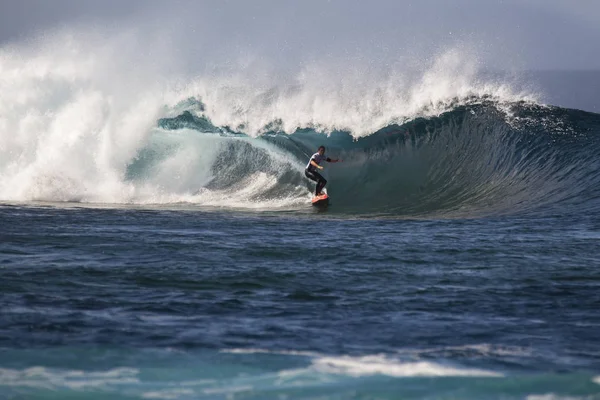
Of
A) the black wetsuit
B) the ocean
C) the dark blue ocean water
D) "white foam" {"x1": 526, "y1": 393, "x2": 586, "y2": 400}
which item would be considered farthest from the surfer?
"white foam" {"x1": 526, "y1": 393, "x2": 586, "y2": 400}

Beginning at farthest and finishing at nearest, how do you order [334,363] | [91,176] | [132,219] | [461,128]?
[461,128] → [91,176] → [132,219] → [334,363]

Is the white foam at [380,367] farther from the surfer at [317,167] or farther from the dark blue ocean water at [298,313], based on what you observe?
the surfer at [317,167]

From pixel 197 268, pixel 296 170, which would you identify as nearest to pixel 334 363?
pixel 197 268

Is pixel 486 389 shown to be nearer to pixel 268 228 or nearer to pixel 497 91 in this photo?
pixel 268 228

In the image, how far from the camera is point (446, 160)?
69.4ft

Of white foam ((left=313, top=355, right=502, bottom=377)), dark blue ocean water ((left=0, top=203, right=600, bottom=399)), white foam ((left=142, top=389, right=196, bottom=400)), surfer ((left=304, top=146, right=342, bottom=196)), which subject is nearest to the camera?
white foam ((left=142, top=389, right=196, bottom=400))

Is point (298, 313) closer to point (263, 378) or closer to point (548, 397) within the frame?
point (263, 378)

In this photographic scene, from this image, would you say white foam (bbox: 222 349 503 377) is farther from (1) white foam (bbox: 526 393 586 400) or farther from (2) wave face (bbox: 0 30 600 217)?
(2) wave face (bbox: 0 30 600 217)

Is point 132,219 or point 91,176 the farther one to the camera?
point 91,176

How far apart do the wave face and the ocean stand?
2.7 inches

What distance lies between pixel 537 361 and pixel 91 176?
15977mm

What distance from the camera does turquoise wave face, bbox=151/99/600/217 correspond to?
59.7 feet

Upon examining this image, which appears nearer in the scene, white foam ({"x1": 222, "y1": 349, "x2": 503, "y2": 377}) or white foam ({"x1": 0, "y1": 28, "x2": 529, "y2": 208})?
white foam ({"x1": 222, "y1": 349, "x2": 503, "y2": 377})

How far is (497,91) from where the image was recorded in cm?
2348
